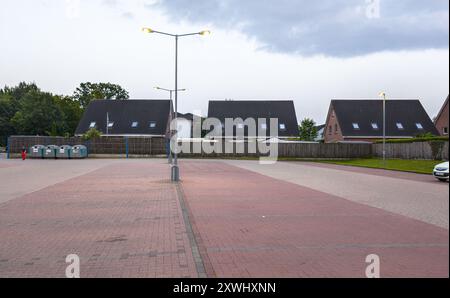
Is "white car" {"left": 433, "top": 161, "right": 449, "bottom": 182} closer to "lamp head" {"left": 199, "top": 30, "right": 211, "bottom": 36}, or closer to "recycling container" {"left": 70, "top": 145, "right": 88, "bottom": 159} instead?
"lamp head" {"left": 199, "top": 30, "right": 211, "bottom": 36}

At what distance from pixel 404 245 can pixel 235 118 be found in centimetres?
5709

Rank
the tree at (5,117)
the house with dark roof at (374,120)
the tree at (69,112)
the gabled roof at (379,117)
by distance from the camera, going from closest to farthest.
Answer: the house with dark roof at (374,120) < the gabled roof at (379,117) < the tree at (5,117) < the tree at (69,112)

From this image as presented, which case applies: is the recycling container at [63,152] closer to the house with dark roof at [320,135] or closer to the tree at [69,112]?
the tree at [69,112]

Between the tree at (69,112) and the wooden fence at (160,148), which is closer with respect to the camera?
the wooden fence at (160,148)

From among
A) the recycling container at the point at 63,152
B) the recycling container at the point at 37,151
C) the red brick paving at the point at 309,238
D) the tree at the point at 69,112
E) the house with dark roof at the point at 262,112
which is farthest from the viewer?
the tree at the point at 69,112

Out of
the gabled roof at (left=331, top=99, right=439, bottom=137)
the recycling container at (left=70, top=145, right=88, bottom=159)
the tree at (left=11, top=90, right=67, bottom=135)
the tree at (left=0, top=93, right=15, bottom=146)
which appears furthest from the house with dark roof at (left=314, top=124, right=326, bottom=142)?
the tree at (left=0, top=93, right=15, bottom=146)

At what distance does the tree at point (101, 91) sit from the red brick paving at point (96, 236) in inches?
3305

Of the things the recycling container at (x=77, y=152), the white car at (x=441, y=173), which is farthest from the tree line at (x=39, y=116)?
the white car at (x=441, y=173)

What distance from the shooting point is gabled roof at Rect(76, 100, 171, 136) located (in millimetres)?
62875

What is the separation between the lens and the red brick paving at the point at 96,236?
5.54 m

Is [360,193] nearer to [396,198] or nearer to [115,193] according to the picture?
[396,198]

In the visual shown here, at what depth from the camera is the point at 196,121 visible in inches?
3479

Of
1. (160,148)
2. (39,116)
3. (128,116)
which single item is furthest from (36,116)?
(160,148)
